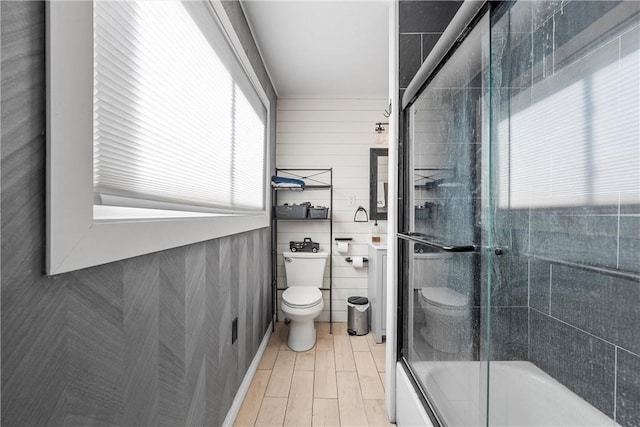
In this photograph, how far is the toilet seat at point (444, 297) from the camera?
43.9 inches

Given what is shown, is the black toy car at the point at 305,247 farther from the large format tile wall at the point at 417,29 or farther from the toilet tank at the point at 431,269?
the large format tile wall at the point at 417,29

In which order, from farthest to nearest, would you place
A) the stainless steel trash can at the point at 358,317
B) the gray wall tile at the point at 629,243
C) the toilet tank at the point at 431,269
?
the stainless steel trash can at the point at 358,317 → the toilet tank at the point at 431,269 → the gray wall tile at the point at 629,243

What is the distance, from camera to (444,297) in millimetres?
1241

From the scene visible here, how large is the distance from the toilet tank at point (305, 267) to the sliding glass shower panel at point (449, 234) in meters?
1.45

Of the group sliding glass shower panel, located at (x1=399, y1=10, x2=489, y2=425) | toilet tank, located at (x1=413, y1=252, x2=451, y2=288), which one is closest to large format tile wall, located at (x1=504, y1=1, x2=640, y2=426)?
sliding glass shower panel, located at (x1=399, y1=10, x2=489, y2=425)

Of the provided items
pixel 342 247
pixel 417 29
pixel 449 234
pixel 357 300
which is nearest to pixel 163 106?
pixel 449 234

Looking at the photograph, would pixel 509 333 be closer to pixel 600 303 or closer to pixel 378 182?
pixel 600 303

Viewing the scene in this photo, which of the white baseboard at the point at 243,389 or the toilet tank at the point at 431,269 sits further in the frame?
the white baseboard at the point at 243,389

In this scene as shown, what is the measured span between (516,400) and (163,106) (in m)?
1.46

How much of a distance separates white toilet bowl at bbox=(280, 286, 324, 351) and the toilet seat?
1.17 m

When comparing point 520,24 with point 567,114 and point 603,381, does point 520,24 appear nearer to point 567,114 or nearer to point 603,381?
point 567,114

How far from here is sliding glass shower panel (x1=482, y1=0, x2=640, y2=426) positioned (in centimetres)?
73

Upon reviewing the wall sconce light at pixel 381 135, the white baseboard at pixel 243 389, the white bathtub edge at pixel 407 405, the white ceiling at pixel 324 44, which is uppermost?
the white ceiling at pixel 324 44

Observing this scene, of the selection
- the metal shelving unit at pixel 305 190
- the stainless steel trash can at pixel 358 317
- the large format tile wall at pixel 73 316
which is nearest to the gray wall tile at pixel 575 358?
the large format tile wall at pixel 73 316
